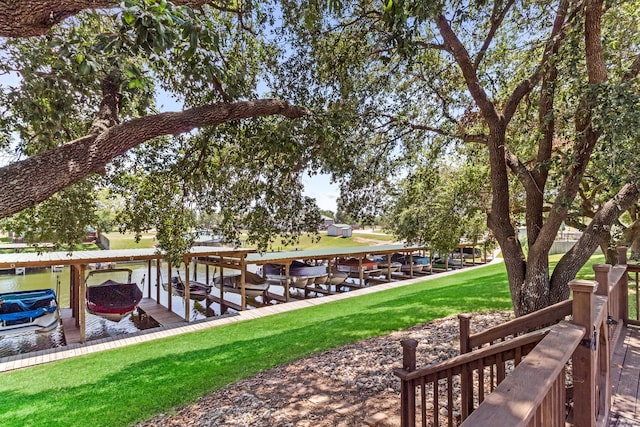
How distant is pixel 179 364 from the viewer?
19.0 feet

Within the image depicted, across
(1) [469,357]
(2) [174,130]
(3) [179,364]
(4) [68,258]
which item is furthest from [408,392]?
(4) [68,258]

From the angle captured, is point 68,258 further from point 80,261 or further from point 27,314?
point 27,314

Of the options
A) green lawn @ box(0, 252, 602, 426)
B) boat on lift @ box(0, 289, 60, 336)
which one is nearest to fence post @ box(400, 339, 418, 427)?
green lawn @ box(0, 252, 602, 426)

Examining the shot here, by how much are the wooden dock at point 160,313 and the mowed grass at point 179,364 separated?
9.98 ft

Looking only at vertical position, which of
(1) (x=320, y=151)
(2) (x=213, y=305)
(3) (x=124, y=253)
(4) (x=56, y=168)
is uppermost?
(1) (x=320, y=151)

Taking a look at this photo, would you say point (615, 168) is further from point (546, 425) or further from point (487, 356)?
point (546, 425)

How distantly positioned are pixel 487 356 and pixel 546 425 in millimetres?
767

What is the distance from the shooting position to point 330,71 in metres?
5.27

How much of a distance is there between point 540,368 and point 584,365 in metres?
0.73

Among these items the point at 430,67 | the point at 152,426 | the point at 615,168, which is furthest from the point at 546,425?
the point at 430,67

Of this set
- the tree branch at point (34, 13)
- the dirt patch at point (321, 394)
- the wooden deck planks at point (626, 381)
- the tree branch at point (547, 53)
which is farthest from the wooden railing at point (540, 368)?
the tree branch at point (34, 13)

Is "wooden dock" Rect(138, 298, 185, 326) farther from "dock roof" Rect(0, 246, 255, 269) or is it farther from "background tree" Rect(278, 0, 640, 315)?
"background tree" Rect(278, 0, 640, 315)

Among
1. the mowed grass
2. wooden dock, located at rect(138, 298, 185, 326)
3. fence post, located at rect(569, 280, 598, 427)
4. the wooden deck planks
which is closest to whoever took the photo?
fence post, located at rect(569, 280, 598, 427)

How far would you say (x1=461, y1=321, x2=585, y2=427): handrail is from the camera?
3.09 ft
